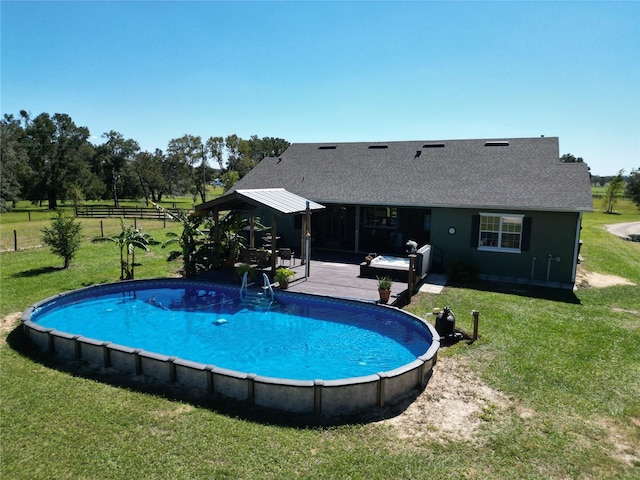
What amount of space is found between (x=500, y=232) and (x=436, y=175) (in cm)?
438

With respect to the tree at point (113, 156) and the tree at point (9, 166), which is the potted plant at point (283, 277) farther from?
the tree at point (113, 156)

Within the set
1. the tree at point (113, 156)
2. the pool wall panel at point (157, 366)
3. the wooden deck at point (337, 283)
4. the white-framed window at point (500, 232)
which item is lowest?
the pool wall panel at point (157, 366)

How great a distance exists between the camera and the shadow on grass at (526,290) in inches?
531

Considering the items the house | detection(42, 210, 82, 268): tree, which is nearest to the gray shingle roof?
the house

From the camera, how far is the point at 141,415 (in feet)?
21.4

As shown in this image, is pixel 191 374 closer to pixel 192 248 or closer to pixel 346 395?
pixel 346 395

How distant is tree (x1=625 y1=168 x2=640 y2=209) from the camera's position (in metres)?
60.1

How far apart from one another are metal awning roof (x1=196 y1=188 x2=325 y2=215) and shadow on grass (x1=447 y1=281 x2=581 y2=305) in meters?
6.28

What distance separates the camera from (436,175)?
19.0m

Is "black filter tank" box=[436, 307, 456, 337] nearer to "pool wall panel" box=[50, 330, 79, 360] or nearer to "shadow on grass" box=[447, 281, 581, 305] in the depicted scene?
"shadow on grass" box=[447, 281, 581, 305]

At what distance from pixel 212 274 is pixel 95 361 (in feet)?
22.8

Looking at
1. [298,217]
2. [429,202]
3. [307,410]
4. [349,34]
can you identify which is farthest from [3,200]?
[307,410]

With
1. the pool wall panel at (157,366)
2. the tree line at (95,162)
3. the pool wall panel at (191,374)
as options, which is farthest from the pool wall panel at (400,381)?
the tree line at (95,162)

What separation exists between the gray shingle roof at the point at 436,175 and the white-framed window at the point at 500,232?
23.9 inches
